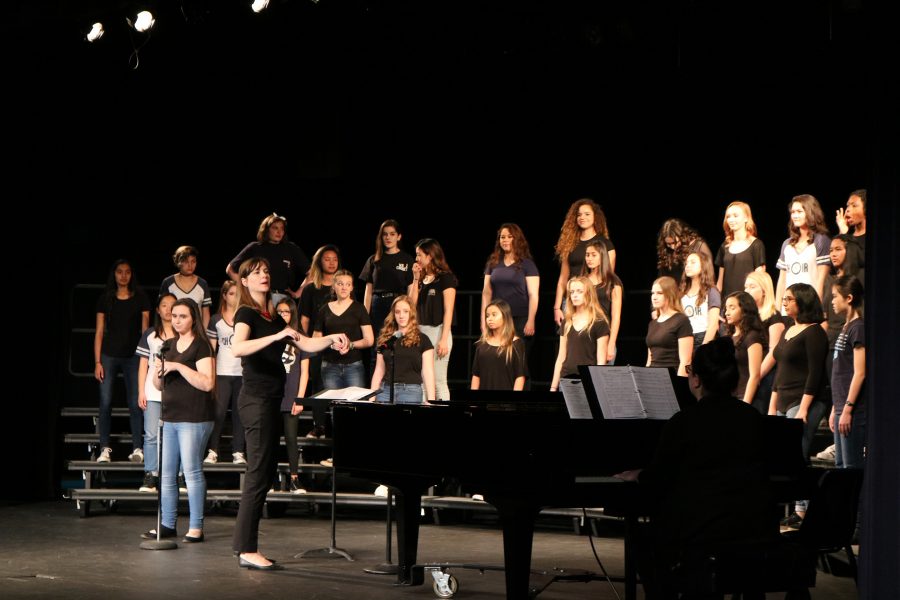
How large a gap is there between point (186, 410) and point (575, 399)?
3491 mm

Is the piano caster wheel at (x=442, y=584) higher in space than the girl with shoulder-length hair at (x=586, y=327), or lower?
lower

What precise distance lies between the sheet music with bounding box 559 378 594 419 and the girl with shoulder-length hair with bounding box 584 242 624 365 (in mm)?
3590

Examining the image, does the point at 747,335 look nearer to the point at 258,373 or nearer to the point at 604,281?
the point at 604,281

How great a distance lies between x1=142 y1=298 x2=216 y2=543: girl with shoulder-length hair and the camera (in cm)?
762

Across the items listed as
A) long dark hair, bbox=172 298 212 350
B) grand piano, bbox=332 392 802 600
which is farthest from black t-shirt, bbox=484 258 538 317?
grand piano, bbox=332 392 802 600

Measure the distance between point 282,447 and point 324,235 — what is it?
2949 mm

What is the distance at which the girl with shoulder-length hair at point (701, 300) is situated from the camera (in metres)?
8.34

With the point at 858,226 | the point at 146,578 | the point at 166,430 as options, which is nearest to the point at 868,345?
the point at 858,226

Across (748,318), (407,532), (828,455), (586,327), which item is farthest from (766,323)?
(407,532)

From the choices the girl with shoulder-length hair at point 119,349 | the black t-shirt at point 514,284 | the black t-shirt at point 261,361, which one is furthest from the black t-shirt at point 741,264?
the girl with shoulder-length hair at point 119,349

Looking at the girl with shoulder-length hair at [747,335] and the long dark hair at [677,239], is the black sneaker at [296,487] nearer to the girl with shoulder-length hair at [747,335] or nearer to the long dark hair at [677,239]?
the long dark hair at [677,239]

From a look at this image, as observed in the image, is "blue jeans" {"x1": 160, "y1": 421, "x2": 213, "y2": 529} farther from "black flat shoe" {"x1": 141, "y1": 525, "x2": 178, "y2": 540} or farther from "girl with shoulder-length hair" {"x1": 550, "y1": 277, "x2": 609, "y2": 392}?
"girl with shoulder-length hair" {"x1": 550, "y1": 277, "x2": 609, "y2": 392}

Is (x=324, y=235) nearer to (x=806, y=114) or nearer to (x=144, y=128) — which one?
(x=144, y=128)

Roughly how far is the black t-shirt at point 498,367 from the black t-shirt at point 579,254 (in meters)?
0.73
